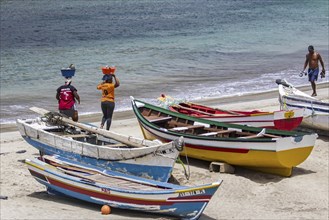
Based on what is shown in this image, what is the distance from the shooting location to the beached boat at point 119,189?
10.4 m

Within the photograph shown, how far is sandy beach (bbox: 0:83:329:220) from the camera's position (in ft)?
37.2

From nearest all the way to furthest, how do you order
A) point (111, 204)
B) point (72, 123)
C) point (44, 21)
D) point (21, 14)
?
point (111, 204) < point (72, 123) < point (44, 21) < point (21, 14)

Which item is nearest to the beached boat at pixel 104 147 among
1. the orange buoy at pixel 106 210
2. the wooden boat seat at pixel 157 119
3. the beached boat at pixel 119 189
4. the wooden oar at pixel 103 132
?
the wooden oar at pixel 103 132

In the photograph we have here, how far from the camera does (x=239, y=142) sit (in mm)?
12961

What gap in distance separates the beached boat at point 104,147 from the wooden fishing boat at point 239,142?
1742 millimetres

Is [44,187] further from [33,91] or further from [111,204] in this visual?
[33,91]

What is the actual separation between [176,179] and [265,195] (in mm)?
1761

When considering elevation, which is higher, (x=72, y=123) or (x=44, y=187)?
(x=72, y=123)

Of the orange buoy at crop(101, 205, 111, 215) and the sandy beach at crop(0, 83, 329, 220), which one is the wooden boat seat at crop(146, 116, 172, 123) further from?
the orange buoy at crop(101, 205, 111, 215)

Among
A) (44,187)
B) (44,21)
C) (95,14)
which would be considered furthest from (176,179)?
(95,14)

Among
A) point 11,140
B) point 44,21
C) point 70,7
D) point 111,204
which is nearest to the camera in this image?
point 111,204

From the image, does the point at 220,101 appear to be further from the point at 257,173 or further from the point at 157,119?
the point at 257,173

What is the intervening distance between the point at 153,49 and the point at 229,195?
25.8 meters

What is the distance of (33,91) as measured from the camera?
25.0m
